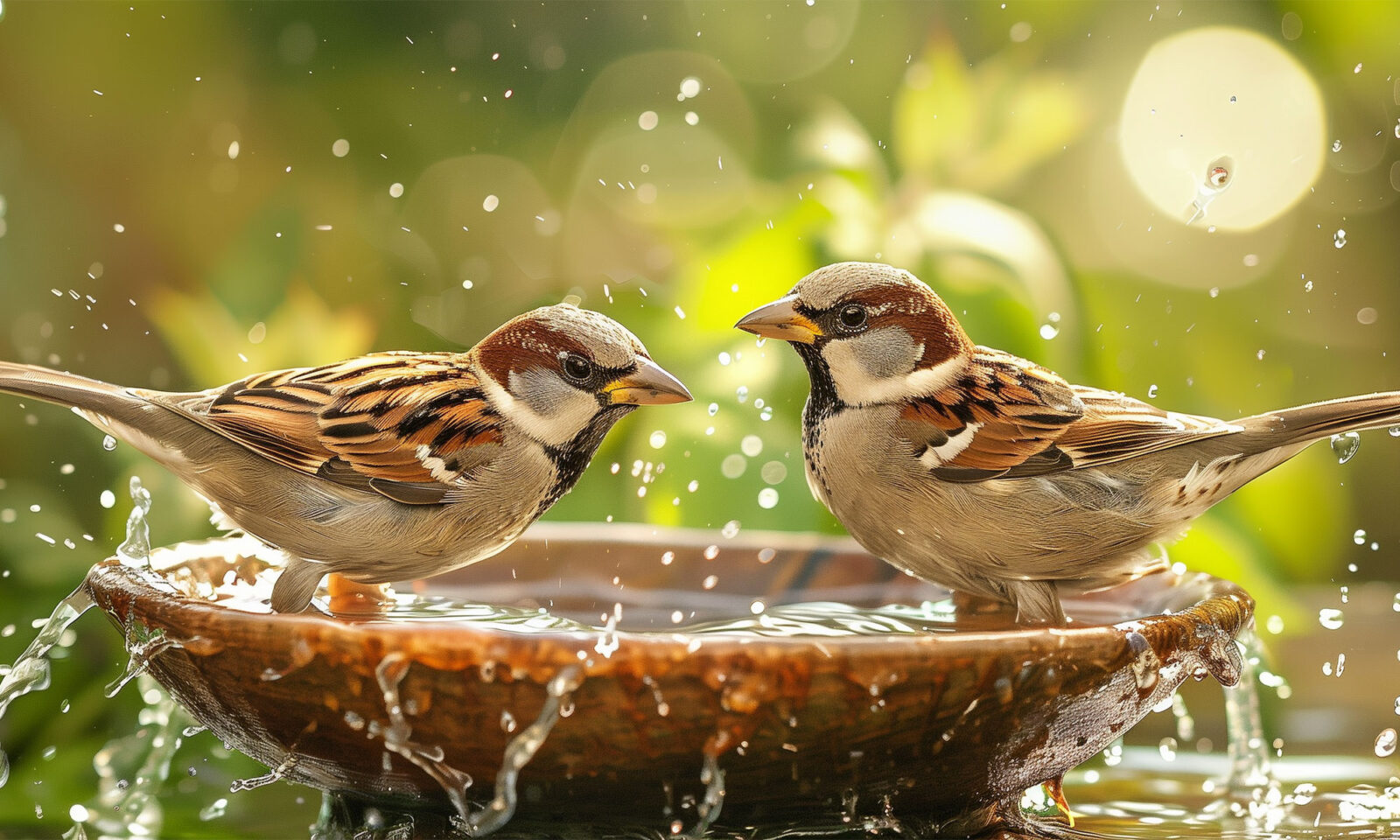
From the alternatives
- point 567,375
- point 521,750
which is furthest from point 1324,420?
point 521,750

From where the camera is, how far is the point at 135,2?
317cm

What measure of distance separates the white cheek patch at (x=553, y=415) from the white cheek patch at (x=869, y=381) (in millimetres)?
336

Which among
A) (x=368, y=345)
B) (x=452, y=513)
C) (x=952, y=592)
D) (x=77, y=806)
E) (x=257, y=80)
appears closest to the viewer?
(x=452, y=513)

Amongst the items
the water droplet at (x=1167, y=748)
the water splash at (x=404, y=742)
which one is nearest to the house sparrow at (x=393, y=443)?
the water splash at (x=404, y=742)

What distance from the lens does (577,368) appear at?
167 cm

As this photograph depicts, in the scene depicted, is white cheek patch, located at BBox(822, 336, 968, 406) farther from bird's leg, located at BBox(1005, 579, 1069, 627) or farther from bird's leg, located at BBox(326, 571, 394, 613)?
bird's leg, located at BBox(326, 571, 394, 613)

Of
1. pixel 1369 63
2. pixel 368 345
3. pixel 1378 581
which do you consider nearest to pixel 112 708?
pixel 368 345

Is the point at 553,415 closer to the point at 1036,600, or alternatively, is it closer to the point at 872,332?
the point at 872,332

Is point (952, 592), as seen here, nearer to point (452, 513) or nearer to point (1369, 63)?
point (452, 513)

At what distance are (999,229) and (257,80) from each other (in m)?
1.89

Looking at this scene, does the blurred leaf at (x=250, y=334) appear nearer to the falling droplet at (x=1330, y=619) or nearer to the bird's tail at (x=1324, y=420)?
the bird's tail at (x=1324, y=420)

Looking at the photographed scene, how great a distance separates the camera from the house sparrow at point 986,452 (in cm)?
166

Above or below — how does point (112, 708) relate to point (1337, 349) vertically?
below

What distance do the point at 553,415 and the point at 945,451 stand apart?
52cm
